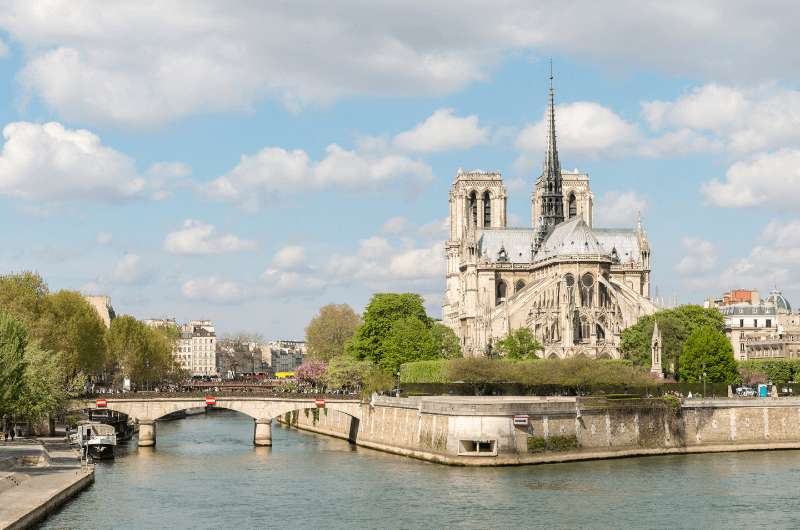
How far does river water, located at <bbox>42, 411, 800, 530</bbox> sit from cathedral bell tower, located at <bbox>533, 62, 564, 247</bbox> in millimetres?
77180

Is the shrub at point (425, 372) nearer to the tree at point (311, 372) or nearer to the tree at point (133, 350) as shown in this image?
the tree at point (133, 350)

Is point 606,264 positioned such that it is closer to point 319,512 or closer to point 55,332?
point 55,332

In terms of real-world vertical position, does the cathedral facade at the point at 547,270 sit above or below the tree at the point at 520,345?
above

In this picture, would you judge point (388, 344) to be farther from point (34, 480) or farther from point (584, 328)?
point (34, 480)

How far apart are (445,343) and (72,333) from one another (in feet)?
127

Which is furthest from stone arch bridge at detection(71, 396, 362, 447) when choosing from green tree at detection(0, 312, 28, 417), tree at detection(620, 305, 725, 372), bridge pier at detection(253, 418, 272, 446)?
tree at detection(620, 305, 725, 372)

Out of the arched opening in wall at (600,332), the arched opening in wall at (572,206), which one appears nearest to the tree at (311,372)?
the arched opening in wall at (600,332)

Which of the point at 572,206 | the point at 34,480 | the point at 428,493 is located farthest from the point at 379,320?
the point at 34,480

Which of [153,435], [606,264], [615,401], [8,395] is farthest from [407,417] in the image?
[606,264]

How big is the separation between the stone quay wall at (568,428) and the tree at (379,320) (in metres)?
30.6

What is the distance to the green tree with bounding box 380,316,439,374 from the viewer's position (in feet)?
396

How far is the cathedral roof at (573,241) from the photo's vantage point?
143000mm

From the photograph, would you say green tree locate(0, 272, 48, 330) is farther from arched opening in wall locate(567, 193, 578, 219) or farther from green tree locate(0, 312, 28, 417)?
arched opening in wall locate(567, 193, 578, 219)

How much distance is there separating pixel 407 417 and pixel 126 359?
61775mm
